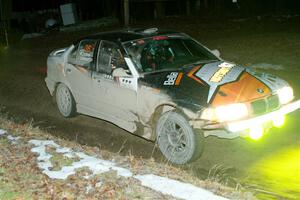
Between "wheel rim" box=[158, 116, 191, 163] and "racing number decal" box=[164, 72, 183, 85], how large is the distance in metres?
0.48

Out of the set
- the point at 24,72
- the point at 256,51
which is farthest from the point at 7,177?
the point at 256,51

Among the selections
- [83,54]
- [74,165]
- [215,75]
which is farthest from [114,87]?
[74,165]

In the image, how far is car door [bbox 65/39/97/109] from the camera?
7875mm

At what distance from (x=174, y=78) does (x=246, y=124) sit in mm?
1232

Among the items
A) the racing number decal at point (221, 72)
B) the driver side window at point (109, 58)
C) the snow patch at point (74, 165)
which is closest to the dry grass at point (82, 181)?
the snow patch at point (74, 165)

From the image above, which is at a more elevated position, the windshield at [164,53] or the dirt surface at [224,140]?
the windshield at [164,53]

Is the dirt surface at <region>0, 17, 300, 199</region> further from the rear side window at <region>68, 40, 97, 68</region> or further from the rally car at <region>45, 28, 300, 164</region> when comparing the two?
the rear side window at <region>68, 40, 97, 68</region>

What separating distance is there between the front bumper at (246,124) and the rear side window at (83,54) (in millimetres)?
2645

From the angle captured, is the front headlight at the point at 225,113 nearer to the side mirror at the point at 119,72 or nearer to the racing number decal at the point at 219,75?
the racing number decal at the point at 219,75

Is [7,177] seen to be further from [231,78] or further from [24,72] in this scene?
[24,72]

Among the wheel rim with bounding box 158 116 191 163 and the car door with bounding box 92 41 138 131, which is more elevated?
the car door with bounding box 92 41 138 131

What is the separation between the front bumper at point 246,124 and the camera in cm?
580

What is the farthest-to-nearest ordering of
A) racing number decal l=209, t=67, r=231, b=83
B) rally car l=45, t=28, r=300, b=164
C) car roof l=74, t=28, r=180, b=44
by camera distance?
car roof l=74, t=28, r=180, b=44 < racing number decal l=209, t=67, r=231, b=83 < rally car l=45, t=28, r=300, b=164

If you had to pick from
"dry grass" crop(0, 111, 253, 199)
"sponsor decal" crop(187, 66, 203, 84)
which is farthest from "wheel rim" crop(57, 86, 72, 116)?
"sponsor decal" crop(187, 66, 203, 84)
